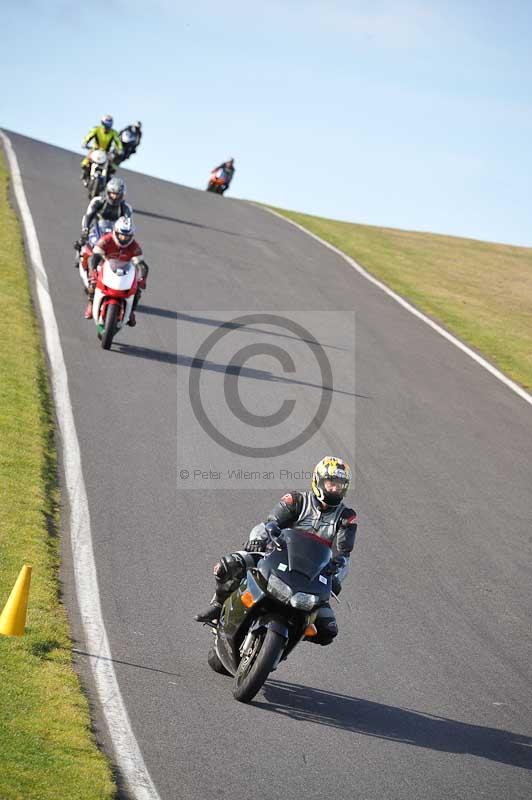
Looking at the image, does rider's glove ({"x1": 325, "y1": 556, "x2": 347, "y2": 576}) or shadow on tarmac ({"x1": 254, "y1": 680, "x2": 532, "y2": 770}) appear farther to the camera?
rider's glove ({"x1": 325, "y1": 556, "x2": 347, "y2": 576})

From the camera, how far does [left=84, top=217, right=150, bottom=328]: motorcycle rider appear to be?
58.6ft

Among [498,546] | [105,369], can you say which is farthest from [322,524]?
[105,369]

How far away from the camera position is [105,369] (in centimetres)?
1641

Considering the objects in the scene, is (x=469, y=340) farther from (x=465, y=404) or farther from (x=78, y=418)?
(x=78, y=418)

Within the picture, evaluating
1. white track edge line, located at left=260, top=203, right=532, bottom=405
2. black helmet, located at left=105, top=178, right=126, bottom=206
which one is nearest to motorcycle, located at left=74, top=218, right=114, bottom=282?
black helmet, located at left=105, top=178, right=126, bottom=206

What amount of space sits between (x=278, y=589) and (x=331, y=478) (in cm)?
115

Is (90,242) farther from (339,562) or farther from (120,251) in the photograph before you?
(339,562)

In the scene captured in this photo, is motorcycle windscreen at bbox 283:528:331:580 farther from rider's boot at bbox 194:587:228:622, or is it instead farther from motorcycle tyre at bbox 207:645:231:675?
motorcycle tyre at bbox 207:645:231:675

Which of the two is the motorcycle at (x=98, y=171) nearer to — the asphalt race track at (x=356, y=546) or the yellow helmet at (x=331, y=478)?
the asphalt race track at (x=356, y=546)

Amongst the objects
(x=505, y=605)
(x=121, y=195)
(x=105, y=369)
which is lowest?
(x=505, y=605)

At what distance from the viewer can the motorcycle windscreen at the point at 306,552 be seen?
7867 mm

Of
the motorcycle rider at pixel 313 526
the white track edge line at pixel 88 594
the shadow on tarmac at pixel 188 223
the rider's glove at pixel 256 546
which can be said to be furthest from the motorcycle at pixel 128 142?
the rider's glove at pixel 256 546

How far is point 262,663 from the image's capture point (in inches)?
300

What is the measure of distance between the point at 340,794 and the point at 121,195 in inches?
577
